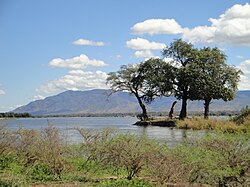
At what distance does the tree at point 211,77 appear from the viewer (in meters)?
55.2

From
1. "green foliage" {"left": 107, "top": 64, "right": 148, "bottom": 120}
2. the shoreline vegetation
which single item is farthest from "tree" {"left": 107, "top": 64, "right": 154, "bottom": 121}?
the shoreline vegetation

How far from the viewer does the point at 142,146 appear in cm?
1395

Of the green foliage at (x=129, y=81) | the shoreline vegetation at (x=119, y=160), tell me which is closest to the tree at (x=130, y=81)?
the green foliage at (x=129, y=81)

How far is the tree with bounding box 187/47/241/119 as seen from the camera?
55.2 m

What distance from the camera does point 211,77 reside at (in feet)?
184

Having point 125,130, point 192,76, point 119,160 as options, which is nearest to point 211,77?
point 192,76

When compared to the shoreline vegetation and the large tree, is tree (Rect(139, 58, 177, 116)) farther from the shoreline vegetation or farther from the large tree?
the shoreline vegetation

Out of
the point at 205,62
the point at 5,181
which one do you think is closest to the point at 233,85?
the point at 205,62

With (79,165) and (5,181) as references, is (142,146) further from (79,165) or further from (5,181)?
(5,181)

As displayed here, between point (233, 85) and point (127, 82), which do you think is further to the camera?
point (127, 82)

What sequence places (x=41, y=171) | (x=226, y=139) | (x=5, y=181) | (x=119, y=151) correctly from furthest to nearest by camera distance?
(x=41, y=171) < (x=119, y=151) < (x=226, y=139) < (x=5, y=181)

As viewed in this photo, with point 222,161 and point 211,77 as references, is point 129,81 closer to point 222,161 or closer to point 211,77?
point 211,77

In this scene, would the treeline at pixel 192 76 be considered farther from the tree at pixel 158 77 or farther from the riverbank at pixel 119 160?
the riverbank at pixel 119 160

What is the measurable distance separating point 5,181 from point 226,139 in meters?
6.60
